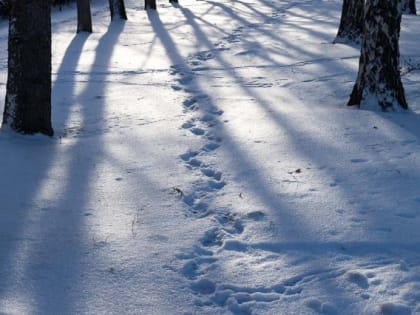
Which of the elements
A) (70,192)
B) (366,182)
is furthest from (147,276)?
(366,182)

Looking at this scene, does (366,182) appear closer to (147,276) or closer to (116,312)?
(147,276)

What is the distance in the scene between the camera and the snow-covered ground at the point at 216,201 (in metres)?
3.30

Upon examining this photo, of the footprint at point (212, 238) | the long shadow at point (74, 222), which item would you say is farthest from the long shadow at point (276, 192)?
the long shadow at point (74, 222)

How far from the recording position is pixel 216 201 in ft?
14.9

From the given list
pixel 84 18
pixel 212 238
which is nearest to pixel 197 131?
pixel 212 238

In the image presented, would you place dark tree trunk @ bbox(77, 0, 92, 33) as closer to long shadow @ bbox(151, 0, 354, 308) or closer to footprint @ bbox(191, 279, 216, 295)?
long shadow @ bbox(151, 0, 354, 308)

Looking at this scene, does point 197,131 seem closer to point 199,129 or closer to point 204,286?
point 199,129

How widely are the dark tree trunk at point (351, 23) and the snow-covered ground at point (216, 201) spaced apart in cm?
233

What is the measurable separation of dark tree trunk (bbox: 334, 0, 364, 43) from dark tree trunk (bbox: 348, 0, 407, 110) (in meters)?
4.88

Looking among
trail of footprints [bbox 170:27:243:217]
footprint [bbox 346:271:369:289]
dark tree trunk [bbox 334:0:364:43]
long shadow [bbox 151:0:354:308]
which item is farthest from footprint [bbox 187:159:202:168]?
dark tree trunk [bbox 334:0:364:43]

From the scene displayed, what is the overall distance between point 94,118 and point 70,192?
2614mm

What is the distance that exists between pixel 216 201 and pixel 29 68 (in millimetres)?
2650

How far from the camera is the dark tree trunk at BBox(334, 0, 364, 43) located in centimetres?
1126

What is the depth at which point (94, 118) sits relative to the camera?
7219mm
